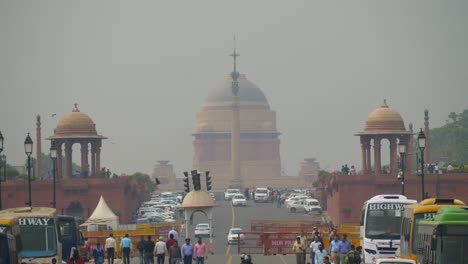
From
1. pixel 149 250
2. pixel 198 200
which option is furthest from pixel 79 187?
pixel 149 250

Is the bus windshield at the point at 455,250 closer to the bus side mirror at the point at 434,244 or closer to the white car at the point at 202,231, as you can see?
the bus side mirror at the point at 434,244

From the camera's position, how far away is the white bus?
164 feet

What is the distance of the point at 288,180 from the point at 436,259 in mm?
155976

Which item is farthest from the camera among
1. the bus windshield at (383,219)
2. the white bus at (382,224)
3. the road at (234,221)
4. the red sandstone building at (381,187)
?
the red sandstone building at (381,187)

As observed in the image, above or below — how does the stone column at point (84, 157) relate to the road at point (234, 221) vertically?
above

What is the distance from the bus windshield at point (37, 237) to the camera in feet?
142

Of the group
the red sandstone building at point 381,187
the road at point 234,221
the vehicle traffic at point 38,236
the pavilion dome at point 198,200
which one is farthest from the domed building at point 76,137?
the vehicle traffic at point 38,236

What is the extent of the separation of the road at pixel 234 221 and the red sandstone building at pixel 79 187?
5.30 metres

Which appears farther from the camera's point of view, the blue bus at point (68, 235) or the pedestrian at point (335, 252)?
the pedestrian at point (335, 252)

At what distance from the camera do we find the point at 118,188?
10781cm

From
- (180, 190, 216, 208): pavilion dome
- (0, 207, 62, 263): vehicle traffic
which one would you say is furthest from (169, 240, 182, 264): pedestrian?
(180, 190, 216, 208): pavilion dome

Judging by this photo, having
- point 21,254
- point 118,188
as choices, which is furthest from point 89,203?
point 21,254

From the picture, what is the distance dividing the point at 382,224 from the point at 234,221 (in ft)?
167

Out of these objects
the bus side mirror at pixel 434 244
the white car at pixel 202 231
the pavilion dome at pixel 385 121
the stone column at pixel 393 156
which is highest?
the pavilion dome at pixel 385 121
